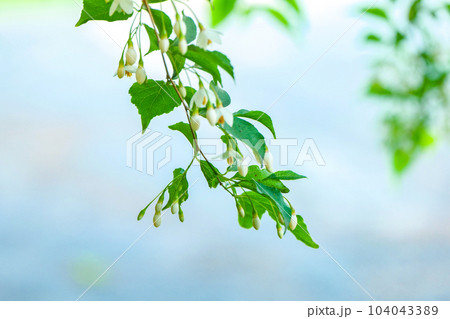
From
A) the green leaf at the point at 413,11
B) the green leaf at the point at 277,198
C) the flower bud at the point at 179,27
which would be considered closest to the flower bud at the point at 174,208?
the green leaf at the point at 277,198

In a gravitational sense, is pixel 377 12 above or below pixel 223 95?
above

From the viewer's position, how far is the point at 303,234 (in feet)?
2.02

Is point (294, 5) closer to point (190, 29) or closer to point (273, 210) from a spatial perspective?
point (190, 29)


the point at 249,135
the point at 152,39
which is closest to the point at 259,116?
the point at 249,135

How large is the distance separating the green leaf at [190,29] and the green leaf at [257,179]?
0.52ft

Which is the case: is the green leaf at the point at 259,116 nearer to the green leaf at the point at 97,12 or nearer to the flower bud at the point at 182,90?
the flower bud at the point at 182,90

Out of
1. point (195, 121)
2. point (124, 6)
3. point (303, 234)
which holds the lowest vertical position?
point (303, 234)

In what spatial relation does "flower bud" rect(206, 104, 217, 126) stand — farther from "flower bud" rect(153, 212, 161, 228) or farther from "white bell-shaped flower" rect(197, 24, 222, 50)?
"flower bud" rect(153, 212, 161, 228)

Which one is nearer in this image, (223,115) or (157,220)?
(223,115)

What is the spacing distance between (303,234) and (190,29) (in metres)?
0.27

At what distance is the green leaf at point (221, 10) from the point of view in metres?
0.46
